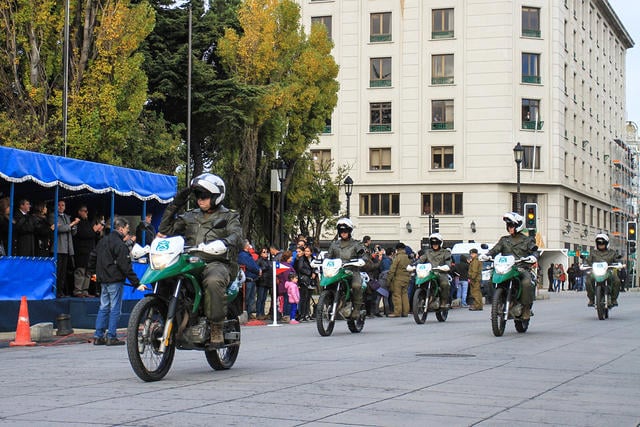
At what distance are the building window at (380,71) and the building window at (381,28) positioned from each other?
1378 mm

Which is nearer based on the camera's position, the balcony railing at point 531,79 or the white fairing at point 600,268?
the white fairing at point 600,268

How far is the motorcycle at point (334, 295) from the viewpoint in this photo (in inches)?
660

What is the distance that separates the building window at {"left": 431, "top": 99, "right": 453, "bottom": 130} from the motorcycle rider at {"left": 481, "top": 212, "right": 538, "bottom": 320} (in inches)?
1957

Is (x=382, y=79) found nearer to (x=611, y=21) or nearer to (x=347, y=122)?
(x=347, y=122)

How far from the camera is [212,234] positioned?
10438mm

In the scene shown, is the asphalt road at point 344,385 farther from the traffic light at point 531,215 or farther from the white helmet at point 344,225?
the traffic light at point 531,215

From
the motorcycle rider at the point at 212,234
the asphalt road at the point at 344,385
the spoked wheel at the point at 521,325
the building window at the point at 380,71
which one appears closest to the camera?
the asphalt road at the point at 344,385

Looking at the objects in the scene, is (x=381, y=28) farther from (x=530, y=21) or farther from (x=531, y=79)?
(x=531, y=79)

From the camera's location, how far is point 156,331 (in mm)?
9641

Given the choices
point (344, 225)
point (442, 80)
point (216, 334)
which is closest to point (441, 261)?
point (344, 225)

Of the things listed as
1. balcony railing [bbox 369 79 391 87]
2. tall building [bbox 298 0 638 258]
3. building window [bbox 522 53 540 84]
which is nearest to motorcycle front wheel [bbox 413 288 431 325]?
tall building [bbox 298 0 638 258]

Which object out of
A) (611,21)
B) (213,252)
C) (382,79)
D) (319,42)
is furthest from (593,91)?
(213,252)

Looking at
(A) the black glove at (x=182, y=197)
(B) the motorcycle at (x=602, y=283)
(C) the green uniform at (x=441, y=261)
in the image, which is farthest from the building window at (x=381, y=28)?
(A) the black glove at (x=182, y=197)

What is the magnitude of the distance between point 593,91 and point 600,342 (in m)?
69.1
